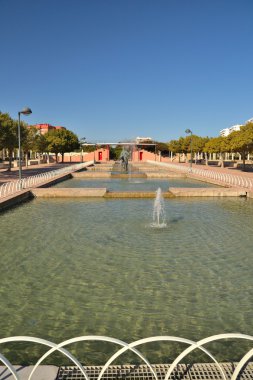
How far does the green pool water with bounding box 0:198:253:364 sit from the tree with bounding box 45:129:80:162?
53220mm

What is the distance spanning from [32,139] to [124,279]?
50.9 metres

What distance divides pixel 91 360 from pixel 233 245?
6.35 m

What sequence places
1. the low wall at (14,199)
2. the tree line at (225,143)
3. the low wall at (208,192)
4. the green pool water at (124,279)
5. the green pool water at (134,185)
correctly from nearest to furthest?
the green pool water at (124,279)
the low wall at (14,199)
the low wall at (208,192)
the green pool water at (134,185)
the tree line at (225,143)

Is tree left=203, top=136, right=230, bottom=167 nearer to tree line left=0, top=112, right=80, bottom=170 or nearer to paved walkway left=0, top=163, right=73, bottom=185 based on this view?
paved walkway left=0, top=163, right=73, bottom=185

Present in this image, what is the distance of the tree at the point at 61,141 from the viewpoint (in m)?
64.6

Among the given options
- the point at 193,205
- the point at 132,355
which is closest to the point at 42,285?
the point at 132,355

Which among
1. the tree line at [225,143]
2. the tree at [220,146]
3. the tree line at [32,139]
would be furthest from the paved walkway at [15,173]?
the tree at [220,146]

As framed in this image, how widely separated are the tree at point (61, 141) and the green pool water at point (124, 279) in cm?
5322

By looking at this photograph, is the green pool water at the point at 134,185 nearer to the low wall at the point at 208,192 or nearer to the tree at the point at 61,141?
the low wall at the point at 208,192

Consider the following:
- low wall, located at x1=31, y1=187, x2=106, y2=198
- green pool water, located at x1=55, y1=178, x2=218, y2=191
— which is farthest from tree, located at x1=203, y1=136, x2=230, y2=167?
low wall, located at x1=31, y1=187, x2=106, y2=198

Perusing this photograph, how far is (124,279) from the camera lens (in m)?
7.08

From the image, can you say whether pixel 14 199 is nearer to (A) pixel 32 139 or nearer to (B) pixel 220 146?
(A) pixel 32 139

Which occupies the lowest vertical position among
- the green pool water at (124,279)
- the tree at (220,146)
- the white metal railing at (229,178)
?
the green pool water at (124,279)

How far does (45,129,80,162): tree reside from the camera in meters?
64.6
